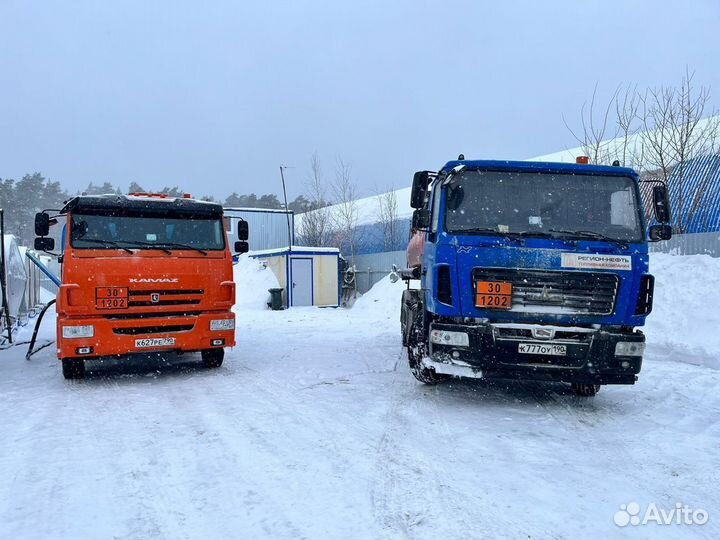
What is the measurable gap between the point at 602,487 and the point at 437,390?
11.0 ft

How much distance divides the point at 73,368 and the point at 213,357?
2022mm

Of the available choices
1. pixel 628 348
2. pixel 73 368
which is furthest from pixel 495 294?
pixel 73 368

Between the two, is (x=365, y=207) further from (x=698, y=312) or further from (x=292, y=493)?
(x=292, y=493)

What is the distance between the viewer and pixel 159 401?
693 centimetres

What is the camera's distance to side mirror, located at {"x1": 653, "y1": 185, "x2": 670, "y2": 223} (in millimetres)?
6691

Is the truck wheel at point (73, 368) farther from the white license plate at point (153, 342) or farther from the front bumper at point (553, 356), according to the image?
the front bumper at point (553, 356)

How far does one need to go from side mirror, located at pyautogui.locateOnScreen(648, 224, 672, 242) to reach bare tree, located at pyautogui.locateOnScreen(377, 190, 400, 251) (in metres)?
23.3

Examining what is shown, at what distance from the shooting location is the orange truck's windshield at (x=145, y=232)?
26.0 ft

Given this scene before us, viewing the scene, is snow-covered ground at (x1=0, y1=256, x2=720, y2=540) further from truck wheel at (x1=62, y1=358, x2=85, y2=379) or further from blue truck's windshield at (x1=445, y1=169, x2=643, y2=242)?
blue truck's windshield at (x1=445, y1=169, x2=643, y2=242)

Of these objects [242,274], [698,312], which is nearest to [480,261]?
[698,312]

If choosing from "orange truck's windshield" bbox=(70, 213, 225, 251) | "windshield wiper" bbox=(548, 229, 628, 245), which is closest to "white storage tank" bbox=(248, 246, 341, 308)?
"orange truck's windshield" bbox=(70, 213, 225, 251)

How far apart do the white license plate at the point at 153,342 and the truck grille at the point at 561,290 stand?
15.0 ft

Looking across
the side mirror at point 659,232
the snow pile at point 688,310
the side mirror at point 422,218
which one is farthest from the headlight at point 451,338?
the snow pile at point 688,310

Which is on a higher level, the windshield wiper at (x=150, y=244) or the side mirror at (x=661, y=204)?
the side mirror at (x=661, y=204)
